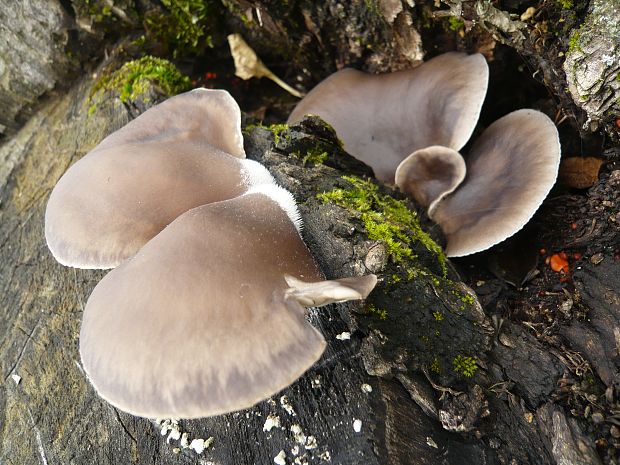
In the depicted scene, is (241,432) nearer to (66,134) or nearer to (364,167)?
(364,167)

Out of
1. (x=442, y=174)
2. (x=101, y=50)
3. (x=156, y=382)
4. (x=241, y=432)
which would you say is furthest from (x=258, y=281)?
(x=101, y=50)

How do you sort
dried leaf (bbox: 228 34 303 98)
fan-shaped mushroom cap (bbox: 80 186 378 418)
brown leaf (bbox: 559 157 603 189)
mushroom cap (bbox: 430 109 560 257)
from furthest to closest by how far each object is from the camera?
dried leaf (bbox: 228 34 303 98), brown leaf (bbox: 559 157 603 189), mushroom cap (bbox: 430 109 560 257), fan-shaped mushroom cap (bbox: 80 186 378 418)

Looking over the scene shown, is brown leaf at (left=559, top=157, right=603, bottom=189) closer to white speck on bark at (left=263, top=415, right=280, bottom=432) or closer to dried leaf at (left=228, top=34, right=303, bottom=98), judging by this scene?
dried leaf at (left=228, top=34, right=303, bottom=98)

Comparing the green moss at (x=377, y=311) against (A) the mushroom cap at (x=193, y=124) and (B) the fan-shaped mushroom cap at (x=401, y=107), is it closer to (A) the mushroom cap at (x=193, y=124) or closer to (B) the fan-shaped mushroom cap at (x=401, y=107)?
(A) the mushroom cap at (x=193, y=124)

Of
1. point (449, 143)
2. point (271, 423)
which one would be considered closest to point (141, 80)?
point (449, 143)

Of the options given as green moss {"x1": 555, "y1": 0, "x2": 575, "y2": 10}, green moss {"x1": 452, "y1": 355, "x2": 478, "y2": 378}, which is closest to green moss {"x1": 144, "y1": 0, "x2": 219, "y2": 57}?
green moss {"x1": 555, "y1": 0, "x2": 575, "y2": 10}

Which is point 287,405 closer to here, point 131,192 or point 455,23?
point 131,192

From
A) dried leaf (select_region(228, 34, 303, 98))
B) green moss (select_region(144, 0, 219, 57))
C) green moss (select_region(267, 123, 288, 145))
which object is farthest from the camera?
dried leaf (select_region(228, 34, 303, 98))

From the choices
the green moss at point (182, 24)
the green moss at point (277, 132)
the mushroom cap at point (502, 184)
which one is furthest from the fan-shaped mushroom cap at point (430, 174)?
the green moss at point (182, 24)
